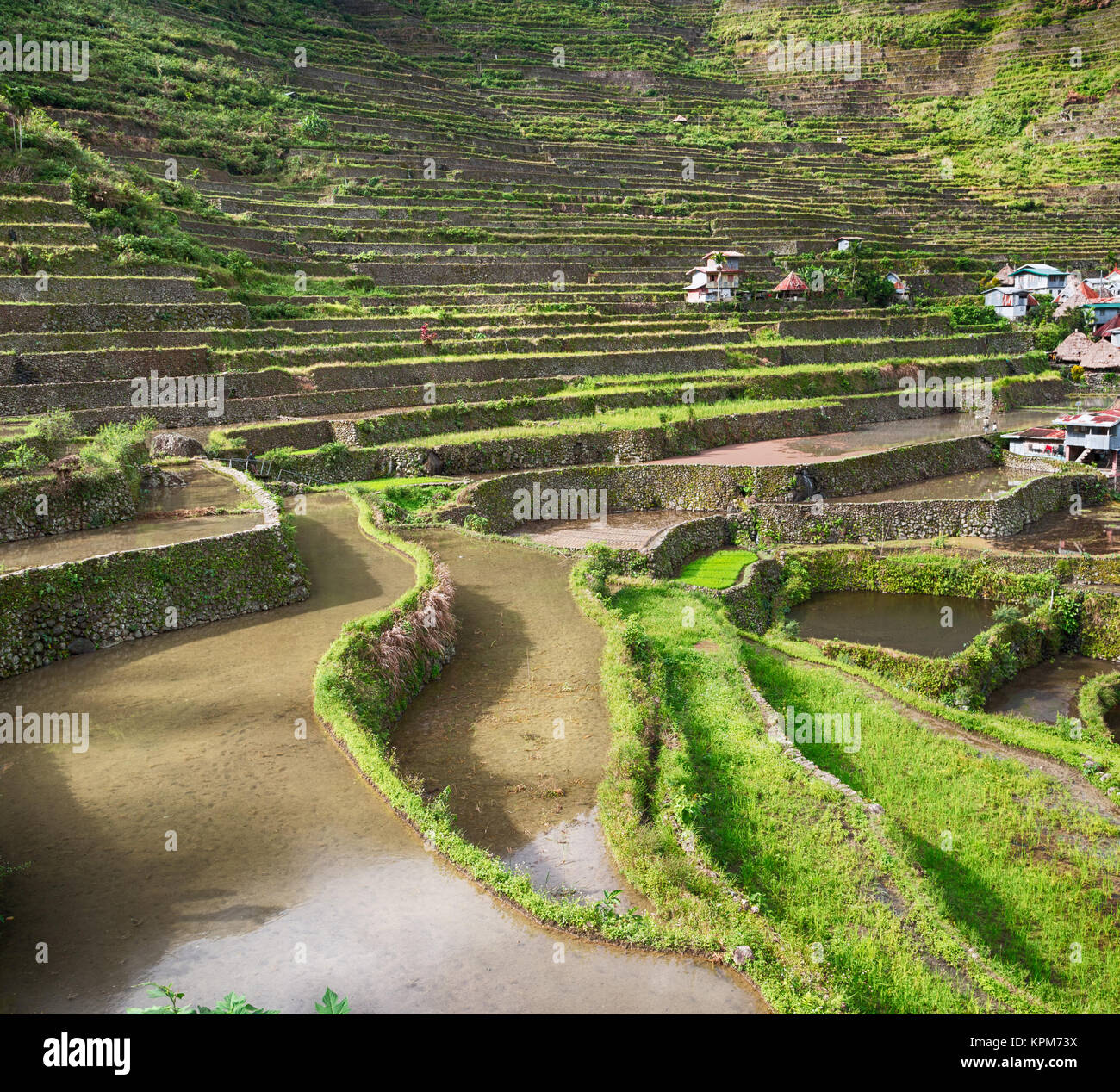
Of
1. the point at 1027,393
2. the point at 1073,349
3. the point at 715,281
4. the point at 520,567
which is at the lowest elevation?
the point at 520,567

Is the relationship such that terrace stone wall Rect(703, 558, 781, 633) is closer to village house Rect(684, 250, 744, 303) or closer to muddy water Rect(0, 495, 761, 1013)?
muddy water Rect(0, 495, 761, 1013)

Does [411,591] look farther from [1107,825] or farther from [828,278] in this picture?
[828,278]

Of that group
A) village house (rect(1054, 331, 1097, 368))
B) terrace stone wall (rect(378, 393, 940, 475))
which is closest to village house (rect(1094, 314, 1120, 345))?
village house (rect(1054, 331, 1097, 368))

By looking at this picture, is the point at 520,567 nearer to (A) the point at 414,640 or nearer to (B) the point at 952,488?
(A) the point at 414,640

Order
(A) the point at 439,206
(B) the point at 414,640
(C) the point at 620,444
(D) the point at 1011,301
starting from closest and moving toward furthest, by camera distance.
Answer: (B) the point at 414,640
(C) the point at 620,444
(A) the point at 439,206
(D) the point at 1011,301

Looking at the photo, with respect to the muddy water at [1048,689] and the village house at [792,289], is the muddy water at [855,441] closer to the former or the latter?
the muddy water at [1048,689]

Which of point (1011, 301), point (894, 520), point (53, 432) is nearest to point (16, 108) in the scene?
point (53, 432)
